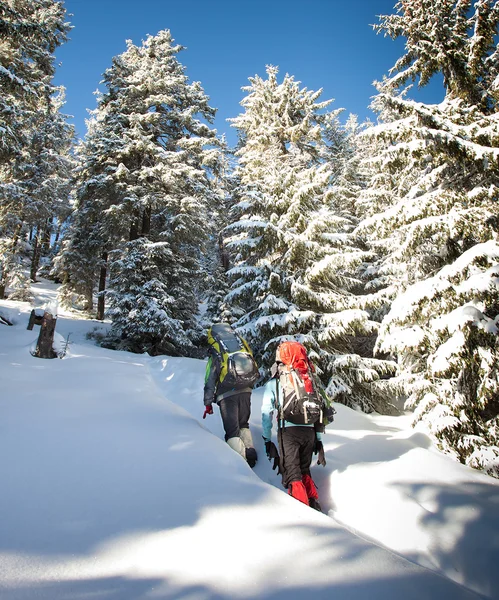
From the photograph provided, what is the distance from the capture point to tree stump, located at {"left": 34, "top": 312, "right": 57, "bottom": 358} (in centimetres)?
873

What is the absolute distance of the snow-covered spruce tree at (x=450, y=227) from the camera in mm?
5688

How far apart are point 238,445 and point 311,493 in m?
1.22

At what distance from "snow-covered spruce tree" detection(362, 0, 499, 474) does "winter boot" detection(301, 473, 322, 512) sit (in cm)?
333

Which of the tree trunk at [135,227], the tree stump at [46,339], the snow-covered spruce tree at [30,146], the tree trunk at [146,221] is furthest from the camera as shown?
the tree trunk at [146,221]

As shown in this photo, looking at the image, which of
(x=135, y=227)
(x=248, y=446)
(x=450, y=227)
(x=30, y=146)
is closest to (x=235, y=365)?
(x=248, y=446)

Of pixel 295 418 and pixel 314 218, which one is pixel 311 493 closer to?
pixel 295 418

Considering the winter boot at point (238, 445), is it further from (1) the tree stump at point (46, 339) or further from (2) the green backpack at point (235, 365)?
(1) the tree stump at point (46, 339)

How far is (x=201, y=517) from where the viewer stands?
8.26ft

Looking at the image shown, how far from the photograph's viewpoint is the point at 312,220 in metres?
10.4

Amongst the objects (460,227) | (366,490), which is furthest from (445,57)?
(366,490)

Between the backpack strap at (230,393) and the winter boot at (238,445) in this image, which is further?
the backpack strap at (230,393)

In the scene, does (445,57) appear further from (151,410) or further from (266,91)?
(266,91)

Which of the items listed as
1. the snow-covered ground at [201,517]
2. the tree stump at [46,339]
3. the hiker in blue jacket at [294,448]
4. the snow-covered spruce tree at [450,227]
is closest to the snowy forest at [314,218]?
the snow-covered spruce tree at [450,227]

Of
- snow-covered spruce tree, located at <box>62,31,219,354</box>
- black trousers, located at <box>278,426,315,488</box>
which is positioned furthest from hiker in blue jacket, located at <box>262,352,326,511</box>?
snow-covered spruce tree, located at <box>62,31,219,354</box>
